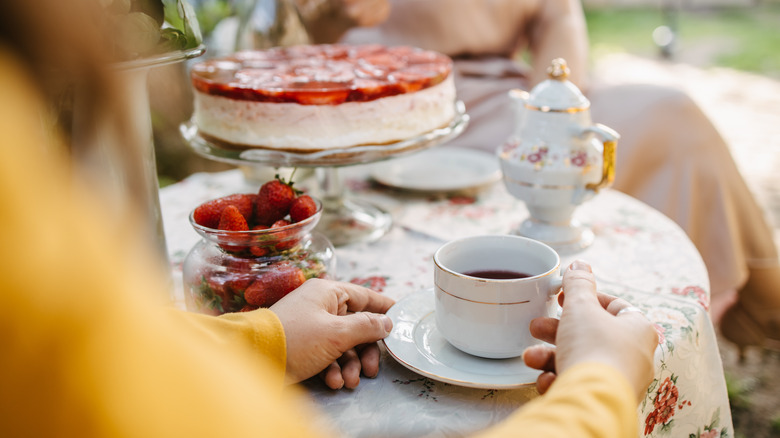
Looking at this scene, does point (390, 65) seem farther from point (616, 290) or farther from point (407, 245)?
point (616, 290)

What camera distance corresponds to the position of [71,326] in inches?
15.1

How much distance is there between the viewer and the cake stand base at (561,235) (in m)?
1.08

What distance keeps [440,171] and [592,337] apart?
0.95 m

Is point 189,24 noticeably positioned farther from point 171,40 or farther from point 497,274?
point 497,274

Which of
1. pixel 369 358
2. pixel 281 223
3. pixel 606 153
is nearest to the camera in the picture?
pixel 369 358

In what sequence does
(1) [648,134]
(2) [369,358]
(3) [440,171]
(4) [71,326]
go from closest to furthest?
(4) [71,326] → (2) [369,358] → (3) [440,171] → (1) [648,134]

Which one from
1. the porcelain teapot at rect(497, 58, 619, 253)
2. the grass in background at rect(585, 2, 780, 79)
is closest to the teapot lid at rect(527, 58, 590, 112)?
the porcelain teapot at rect(497, 58, 619, 253)

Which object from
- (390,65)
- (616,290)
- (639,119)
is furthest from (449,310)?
(639,119)

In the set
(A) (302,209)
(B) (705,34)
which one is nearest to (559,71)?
(A) (302,209)

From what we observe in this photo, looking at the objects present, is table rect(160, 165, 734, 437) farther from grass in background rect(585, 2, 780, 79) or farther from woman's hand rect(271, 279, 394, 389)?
grass in background rect(585, 2, 780, 79)

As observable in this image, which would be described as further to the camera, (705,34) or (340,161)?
(705,34)

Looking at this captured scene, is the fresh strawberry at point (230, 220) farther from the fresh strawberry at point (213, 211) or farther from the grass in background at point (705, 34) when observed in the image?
the grass in background at point (705, 34)

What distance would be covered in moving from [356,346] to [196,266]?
0.81 ft

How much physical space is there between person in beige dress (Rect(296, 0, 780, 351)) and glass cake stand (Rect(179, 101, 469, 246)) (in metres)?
0.41
